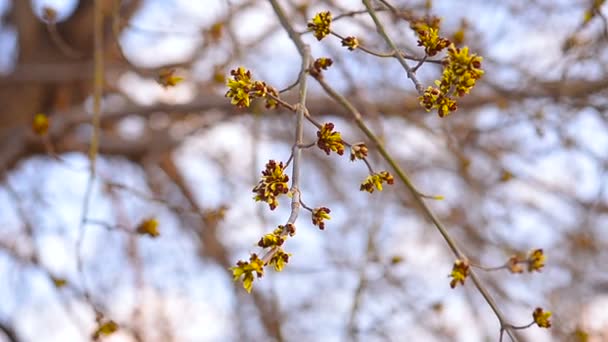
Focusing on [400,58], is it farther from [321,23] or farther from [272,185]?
[272,185]

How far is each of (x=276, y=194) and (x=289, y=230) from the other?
0.35 feet

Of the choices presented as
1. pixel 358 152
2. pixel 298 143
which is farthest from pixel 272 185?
pixel 358 152

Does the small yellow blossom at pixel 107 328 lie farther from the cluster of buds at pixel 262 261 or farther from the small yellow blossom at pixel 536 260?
the small yellow blossom at pixel 536 260

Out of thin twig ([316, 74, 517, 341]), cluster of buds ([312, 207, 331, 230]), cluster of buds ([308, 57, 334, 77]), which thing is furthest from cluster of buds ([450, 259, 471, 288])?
cluster of buds ([308, 57, 334, 77])

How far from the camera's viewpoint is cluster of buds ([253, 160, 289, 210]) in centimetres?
119

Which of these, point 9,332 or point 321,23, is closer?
point 321,23

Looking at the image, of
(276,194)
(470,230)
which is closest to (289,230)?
(276,194)

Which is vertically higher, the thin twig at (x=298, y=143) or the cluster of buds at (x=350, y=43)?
the cluster of buds at (x=350, y=43)

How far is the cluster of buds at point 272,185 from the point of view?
46.9 inches

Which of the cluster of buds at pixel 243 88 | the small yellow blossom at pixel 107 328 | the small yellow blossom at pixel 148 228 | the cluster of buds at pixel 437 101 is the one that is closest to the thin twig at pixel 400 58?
the cluster of buds at pixel 437 101

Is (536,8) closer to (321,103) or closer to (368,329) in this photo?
(321,103)

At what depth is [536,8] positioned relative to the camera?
3.86 m

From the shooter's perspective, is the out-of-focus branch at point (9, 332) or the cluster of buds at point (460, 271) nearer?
the cluster of buds at point (460, 271)

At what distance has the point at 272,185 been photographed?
1.20m
